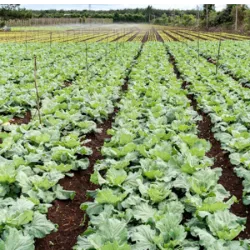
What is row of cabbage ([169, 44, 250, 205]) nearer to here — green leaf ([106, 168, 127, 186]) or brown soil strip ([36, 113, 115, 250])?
green leaf ([106, 168, 127, 186])

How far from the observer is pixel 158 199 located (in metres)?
3.84

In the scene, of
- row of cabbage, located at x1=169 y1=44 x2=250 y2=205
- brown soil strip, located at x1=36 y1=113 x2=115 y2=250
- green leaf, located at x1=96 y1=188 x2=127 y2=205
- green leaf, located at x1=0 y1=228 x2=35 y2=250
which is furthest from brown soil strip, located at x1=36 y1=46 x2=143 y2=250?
row of cabbage, located at x1=169 y1=44 x2=250 y2=205

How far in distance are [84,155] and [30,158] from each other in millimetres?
1062

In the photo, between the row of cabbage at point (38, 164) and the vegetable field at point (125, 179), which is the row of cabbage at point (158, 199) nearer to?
the vegetable field at point (125, 179)

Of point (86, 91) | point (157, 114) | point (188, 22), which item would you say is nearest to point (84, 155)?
point (157, 114)

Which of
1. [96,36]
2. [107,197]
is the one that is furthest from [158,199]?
[96,36]

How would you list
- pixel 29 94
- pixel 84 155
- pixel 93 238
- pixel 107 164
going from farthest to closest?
1. pixel 29 94
2. pixel 84 155
3. pixel 107 164
4. pixel 93 238

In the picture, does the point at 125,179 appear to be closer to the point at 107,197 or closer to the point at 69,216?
the point at 107,197

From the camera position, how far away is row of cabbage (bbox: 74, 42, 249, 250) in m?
3.15

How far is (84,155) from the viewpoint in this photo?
5703mm

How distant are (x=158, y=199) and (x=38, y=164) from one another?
6.49 ft

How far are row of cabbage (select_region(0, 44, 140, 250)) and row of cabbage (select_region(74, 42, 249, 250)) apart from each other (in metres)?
0.44

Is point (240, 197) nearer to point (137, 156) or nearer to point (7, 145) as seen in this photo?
point (137, 156)

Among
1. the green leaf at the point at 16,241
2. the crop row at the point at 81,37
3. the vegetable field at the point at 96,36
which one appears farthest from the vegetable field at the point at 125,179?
the crop row at the point at 81,37
